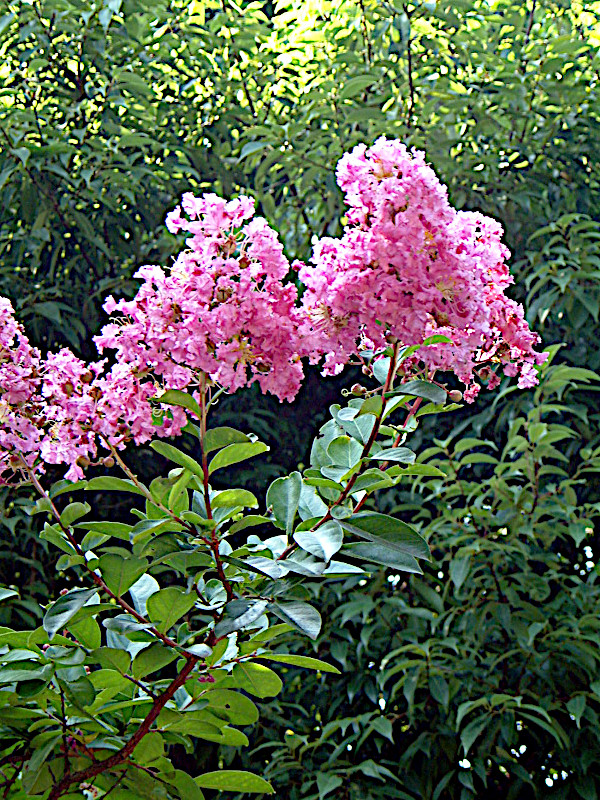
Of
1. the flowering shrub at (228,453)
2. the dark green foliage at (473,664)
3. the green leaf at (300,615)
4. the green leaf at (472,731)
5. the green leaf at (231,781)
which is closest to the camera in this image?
the green leaf at (300,615)

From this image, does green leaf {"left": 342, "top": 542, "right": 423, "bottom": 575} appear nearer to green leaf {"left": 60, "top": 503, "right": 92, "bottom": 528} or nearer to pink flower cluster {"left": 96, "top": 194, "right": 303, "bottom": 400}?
pink flower cluster {"left": 96, "top": 194, "right": 303, "bottom": 400}

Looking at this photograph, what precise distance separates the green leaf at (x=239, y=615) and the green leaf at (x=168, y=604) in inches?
3.0

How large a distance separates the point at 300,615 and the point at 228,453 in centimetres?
21

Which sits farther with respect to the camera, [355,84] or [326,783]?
[355,84]

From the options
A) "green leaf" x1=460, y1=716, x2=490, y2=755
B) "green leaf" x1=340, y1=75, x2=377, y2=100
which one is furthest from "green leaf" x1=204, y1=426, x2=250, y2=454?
"green leaf" x1=340, y1=75, x2=377, y2=100

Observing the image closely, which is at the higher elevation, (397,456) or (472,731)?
(397,456)

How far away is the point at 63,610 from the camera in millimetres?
926

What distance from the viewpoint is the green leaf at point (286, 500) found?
97 cm

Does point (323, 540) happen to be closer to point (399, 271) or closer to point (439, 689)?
point (399, 271)

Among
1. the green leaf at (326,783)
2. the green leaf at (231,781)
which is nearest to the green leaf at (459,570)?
the green leaf at (326,783)

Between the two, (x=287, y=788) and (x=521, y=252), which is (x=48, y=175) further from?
(x=287, y=788)

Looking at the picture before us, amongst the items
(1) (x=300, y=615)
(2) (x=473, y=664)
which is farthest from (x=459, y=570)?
(1) (x=300, y=615)

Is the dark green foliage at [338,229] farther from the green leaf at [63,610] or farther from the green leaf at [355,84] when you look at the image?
the green leaf at [63,610]

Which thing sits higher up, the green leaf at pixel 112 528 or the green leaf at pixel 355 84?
the green leaf at pixel 355 84
